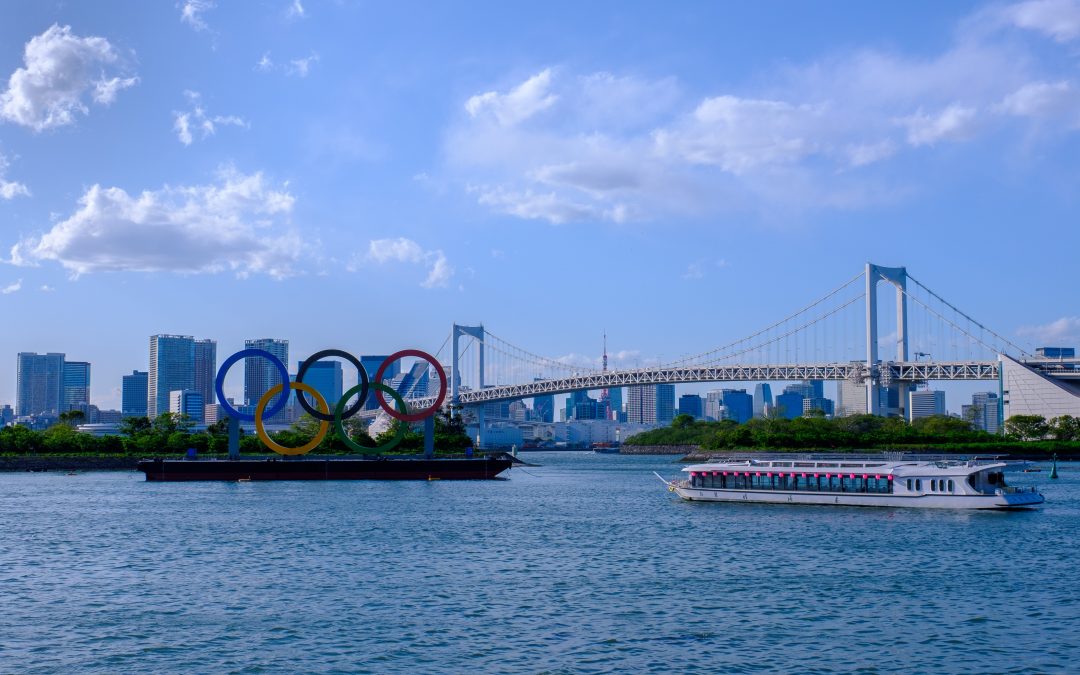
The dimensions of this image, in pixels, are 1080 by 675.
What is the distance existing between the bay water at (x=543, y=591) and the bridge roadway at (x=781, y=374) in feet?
211

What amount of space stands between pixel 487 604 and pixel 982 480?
24.5m

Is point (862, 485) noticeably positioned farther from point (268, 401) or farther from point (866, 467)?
point (268, 401)

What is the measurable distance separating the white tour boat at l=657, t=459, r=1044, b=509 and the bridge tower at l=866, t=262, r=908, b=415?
6228 cm

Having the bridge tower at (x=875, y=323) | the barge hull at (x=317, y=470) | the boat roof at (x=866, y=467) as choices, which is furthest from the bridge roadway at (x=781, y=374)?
the boat roof at (x=866, y=467)

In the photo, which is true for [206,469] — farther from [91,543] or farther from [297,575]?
[297,575]

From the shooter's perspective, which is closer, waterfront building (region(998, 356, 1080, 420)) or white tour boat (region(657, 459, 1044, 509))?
white tour boat (region(657, 459, 1044, 509))

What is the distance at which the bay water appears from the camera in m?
16.2

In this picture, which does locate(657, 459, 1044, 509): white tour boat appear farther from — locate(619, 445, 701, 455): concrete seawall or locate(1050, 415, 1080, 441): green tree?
locate(619, 445, 701, 455): concrete seawall

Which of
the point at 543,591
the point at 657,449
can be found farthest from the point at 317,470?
the point at 657,449

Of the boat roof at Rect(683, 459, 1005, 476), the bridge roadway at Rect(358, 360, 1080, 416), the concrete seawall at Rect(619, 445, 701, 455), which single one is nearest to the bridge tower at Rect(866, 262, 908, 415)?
the bridge roadway at Rect(358, 360, 1080, 416)

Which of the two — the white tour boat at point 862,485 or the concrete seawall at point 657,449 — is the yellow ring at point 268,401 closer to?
the white tour boat at point 862,485

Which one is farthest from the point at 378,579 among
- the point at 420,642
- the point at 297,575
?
the point at 420,642

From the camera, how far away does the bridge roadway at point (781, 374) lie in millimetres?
101125

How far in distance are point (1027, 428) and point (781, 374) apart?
77.4 ft
